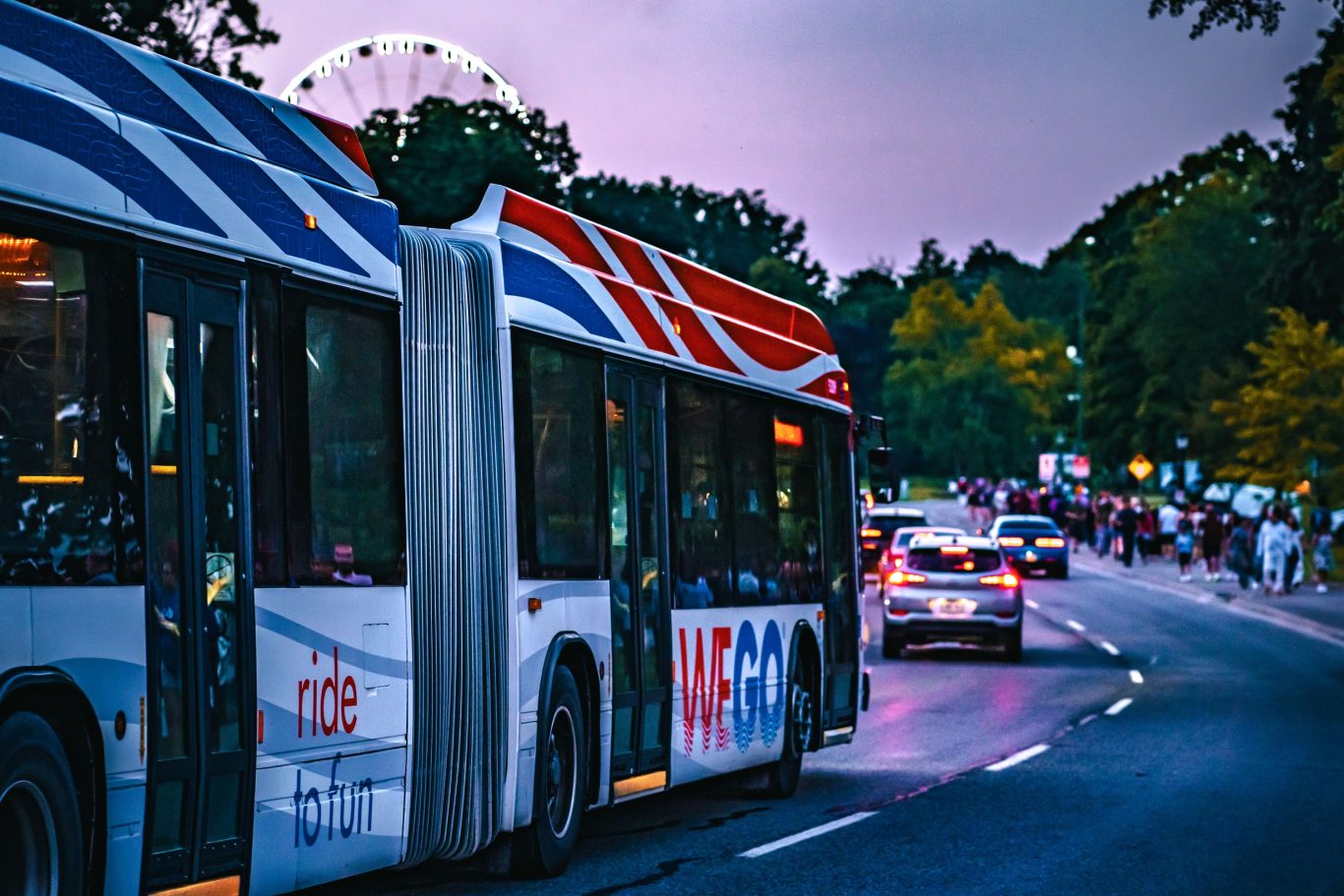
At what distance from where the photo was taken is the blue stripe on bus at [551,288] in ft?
35.5

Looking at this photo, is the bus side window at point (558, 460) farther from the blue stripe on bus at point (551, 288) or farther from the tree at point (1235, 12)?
the tree at point (1235, 12)

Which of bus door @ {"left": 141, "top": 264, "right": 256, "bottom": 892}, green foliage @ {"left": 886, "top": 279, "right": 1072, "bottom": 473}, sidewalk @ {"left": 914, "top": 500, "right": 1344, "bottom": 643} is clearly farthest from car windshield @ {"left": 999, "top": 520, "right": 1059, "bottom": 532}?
green foliage @ {"left": 886, "top": 279, "right": 1072, "bottom": 473}

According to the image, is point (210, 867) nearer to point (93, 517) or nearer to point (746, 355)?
point (93, 517)

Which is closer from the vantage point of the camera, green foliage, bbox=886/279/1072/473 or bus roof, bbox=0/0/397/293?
bus roof, bbox=0/0/397/293

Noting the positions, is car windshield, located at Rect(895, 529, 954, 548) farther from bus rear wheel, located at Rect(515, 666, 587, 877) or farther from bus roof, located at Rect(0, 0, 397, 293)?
bus roof, located at Rect(0, 0, 397, 293)

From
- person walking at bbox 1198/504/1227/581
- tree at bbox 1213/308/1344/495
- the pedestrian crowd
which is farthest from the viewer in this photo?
tree at bbox 1213/308/1344/495

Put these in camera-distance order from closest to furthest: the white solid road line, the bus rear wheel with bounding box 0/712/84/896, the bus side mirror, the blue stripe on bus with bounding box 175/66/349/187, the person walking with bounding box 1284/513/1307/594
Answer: the bus rear wheel with bounding box 0/712/84/896, the blue stripe on bus with bounding box 175/66/349/187, the white solid road line, the bus side mirror, the person walking with bounding box 1284/513/1307/594

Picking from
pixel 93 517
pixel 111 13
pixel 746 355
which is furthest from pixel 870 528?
pixel 93 517

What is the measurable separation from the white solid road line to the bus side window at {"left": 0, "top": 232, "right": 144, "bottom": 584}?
18.2 feet

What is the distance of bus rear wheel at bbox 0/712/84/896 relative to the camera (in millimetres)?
6746

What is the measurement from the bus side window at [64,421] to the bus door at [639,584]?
4.73 meters

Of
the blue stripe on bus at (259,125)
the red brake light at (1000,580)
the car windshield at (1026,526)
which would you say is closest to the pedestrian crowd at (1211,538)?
the car windshield at (1026,526)

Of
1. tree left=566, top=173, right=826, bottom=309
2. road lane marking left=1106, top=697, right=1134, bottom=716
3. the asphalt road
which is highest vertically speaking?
tree left=566, top=173, right=826, bottom=309

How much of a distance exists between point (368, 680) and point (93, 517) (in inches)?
82.2
